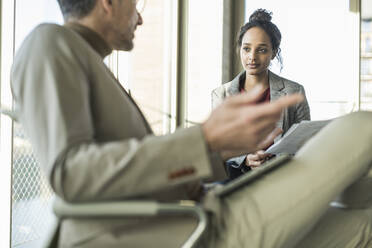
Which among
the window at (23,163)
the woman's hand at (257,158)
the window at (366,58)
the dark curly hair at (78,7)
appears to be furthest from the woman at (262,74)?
the window at (366,58)

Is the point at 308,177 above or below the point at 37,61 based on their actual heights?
below

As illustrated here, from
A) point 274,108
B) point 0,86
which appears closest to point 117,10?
point 274,108

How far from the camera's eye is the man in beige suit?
2.47 ft

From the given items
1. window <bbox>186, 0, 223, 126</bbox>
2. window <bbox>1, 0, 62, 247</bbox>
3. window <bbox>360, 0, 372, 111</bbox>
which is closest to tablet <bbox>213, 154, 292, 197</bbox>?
window <bbox>1, 0, 62, 247</bbox>

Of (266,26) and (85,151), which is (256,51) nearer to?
(266,26)

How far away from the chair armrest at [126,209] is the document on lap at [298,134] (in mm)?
865

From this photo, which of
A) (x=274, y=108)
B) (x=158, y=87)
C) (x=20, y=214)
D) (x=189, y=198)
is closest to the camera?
(x=274, y=108)

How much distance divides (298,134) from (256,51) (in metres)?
1.38

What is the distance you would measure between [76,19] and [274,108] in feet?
2.14

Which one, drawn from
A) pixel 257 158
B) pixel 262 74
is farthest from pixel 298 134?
pixel 262 74

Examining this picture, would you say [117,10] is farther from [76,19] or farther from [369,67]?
[369,67]

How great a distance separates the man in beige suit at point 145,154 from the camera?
75 cm

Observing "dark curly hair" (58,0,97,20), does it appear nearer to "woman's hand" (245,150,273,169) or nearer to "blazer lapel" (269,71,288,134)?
"woman's hand" (245,150,273,169)

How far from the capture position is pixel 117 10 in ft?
3.85
